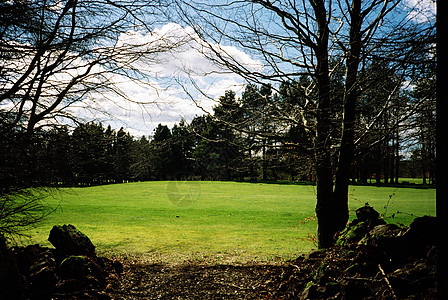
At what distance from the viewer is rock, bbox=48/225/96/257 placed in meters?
6.20

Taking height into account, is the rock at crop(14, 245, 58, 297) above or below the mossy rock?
below

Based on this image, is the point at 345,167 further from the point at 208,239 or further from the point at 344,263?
the point at 208,239

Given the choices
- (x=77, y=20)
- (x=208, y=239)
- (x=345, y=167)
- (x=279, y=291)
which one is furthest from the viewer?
(x=208, y=239)

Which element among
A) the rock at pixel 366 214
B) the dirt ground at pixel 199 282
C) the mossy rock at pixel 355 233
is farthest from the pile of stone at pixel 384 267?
the dirt ground at pixel 199 282

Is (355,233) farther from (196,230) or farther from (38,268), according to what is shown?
(196,230)

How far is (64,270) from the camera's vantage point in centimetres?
548

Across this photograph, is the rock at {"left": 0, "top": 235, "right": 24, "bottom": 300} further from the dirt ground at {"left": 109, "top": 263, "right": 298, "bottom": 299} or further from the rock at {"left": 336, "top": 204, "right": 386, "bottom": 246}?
the rock at {"left": 336, "top": 204, "right": 386, "bottom": 246}

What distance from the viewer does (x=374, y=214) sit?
18.2 ft

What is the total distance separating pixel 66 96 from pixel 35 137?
0.93 m

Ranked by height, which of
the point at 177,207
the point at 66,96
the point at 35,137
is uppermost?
the point at 66,96

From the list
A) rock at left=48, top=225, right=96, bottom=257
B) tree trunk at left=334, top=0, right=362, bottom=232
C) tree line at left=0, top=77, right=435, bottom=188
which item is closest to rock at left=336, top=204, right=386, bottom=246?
tree trunk at left=334, top=0, right=362, bottom=232

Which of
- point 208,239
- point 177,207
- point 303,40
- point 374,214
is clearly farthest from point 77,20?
point 177,207

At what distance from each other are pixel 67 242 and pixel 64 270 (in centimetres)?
90

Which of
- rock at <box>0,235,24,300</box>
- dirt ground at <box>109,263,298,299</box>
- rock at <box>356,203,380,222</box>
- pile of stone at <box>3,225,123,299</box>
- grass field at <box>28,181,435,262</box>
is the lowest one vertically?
grass field at <box>28,181,435,262</box>
